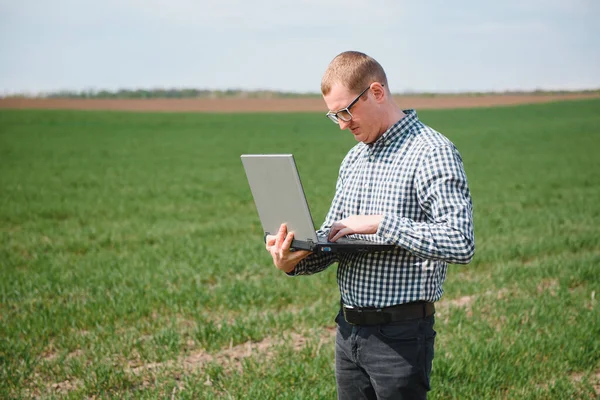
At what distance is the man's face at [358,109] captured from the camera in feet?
9.36

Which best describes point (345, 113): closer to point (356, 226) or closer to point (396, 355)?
point (356, 226)

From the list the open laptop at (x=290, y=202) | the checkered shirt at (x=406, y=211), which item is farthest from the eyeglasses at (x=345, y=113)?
the open laptop at (x=290, y=202)

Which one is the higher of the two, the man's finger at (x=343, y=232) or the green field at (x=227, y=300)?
the man's finger at (x=343, y=232)

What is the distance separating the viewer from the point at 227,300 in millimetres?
7520

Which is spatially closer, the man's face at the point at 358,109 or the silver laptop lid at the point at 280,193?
the silver laptop lid at the point at 280,193

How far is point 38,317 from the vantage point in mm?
6953

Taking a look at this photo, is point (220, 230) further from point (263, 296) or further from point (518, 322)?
point (518, 322)

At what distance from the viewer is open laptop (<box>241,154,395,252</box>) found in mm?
2684

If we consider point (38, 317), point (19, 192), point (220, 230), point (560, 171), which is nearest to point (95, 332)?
point (38, 317)

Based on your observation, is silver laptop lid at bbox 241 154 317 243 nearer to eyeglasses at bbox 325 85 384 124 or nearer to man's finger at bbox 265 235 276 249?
man's finger at bbox 265 235 276 249

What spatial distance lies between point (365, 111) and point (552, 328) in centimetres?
432

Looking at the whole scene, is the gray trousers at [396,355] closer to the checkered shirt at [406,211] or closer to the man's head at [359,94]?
the checkered shirt at [406,211]

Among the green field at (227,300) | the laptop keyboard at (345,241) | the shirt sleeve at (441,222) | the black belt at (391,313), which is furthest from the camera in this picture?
the green field at (227,300)

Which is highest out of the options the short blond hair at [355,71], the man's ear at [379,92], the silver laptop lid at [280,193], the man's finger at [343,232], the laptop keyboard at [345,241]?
the short blond hair at [355,71]
